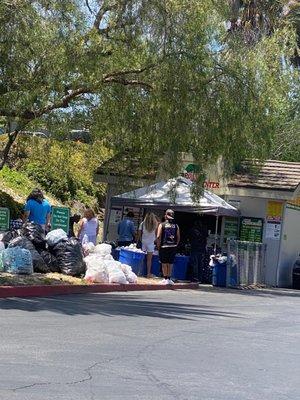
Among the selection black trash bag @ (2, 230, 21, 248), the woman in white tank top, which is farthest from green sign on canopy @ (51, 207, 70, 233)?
black trash bag @ (2, 230, 21, 248)

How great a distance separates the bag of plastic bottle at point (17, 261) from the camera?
648 inches

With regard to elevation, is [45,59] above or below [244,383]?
above

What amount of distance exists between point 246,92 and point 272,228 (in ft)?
25.6

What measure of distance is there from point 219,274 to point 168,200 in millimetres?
2472

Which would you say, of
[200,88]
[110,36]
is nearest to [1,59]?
[110,36]

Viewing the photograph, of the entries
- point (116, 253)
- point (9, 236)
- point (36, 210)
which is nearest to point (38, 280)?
point (9, 236)

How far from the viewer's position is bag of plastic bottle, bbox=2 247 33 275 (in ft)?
54.0

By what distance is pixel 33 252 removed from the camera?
1739cm

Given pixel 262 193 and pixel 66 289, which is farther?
pixel 262 193

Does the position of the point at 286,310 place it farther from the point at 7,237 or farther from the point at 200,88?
the point at 7,237

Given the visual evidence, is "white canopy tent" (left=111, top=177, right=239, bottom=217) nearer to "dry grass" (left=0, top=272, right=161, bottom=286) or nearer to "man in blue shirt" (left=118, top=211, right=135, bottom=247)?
"man in blue shirt" (left=118, top=211, right=135, bottom=247)

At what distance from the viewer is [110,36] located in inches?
647

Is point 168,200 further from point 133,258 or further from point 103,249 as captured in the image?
point 103,249

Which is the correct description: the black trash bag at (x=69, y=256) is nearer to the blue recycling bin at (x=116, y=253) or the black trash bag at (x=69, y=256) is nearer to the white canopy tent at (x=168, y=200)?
the blue recycling bin at (x=116, y=253)
